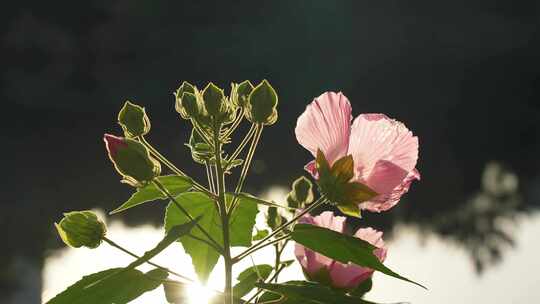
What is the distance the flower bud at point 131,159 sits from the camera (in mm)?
630

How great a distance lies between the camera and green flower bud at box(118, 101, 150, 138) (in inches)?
29.1

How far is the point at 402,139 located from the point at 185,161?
12442mm

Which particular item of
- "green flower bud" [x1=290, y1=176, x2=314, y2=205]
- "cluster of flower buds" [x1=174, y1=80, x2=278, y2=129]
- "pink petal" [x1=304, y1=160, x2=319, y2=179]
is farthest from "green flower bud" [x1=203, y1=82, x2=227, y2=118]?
"green flower bud" [x1=290, y1=176, x2=314, y2=205]

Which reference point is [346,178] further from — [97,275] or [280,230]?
[97,275]

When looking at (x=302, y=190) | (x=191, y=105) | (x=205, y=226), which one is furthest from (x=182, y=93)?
(x=302, y=190)

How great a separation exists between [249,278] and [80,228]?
172 mm

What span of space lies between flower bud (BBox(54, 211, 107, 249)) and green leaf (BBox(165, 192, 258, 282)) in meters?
0.07

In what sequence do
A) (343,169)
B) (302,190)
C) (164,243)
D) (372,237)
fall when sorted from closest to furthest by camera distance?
(164,243)
(343,169)
(372,237)
(302,190)

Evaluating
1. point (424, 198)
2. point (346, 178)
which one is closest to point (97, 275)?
point (346, 178)

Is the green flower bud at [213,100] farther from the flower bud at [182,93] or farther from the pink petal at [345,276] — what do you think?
the pink petal at [345,276]

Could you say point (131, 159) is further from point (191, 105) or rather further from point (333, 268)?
point (333, 268)

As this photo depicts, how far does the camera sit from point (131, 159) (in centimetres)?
63

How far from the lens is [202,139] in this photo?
72 cm

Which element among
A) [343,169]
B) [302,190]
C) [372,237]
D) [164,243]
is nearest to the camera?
[164,243]
